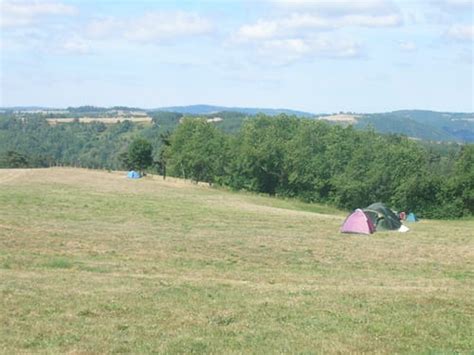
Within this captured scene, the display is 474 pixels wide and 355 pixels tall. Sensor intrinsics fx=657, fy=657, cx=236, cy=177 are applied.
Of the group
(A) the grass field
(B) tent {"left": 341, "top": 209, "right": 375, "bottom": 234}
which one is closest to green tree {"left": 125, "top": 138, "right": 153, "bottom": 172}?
(A) the grass field

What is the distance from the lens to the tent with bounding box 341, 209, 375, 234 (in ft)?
128

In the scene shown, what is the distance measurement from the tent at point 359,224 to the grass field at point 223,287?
813 millimetres

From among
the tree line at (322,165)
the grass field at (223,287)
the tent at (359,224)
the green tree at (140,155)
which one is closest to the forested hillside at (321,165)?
the tree line at (322,165)

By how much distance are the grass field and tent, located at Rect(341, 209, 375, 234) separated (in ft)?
2.67

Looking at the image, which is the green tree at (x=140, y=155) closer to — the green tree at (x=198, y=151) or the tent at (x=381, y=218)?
the green tree at (x=198, y=151)

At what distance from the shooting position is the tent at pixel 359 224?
3903 cm

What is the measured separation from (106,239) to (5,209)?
14.1 meters

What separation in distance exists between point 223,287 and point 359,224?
885 inches

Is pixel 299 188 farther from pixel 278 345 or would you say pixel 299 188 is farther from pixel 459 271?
pixel 278 345

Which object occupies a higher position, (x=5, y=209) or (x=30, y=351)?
(x=30, y=351)

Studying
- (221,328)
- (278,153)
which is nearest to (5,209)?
(221,328)

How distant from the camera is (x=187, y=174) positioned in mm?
99812

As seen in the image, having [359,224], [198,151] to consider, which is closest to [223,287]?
[359,224]

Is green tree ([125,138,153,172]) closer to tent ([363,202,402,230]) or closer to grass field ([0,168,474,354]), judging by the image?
grass field ([0,168,474,354])
